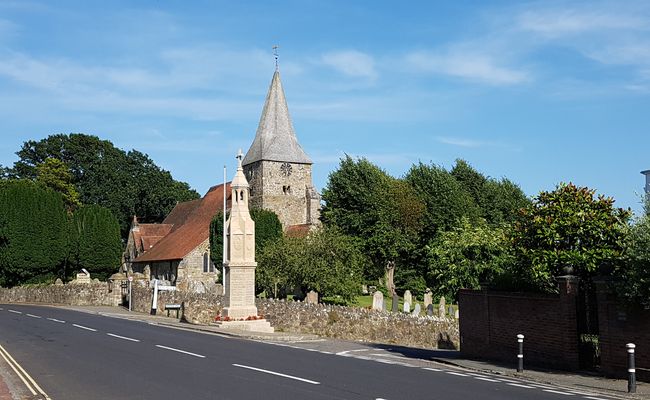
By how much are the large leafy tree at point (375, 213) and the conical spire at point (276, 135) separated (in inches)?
511

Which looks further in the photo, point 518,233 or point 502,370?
point 518,233

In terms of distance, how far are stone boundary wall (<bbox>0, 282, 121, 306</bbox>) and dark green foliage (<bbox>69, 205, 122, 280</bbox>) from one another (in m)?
8.58

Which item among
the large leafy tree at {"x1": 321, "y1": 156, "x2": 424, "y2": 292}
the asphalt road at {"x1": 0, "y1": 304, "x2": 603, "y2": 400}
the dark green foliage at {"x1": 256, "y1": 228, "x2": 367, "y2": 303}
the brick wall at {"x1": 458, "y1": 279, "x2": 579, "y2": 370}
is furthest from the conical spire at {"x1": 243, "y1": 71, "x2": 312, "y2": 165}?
the brick wall at {"x1": 458, "y1": 279, "x2": 579, "y2": 370}

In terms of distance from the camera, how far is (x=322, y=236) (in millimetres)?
46281

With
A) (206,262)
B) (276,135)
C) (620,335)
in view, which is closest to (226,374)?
(620,335)

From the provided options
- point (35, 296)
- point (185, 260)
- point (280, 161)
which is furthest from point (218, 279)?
point (280, 161)

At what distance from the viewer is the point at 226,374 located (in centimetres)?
1533

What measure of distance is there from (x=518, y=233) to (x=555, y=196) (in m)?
1.42

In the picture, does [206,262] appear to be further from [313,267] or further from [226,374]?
[226,374]

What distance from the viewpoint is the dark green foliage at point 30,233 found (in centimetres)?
6012

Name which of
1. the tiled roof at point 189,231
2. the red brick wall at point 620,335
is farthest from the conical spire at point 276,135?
the red brick wall at point 620,335

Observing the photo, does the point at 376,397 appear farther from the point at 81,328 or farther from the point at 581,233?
the point at 81,328

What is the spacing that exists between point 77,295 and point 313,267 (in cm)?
2063

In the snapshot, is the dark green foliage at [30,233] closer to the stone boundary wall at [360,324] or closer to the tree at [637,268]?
the stone boundary wall at [360,324]
